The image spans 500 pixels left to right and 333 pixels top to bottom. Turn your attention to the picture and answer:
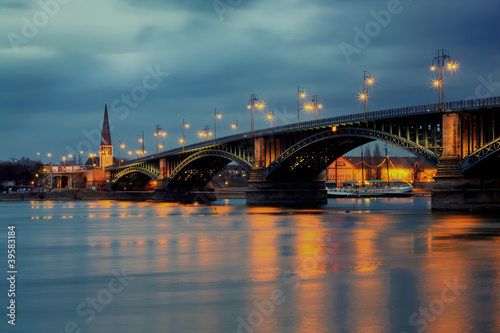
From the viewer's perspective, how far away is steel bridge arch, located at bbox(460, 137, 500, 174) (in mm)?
63541

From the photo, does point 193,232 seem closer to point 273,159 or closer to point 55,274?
point 55,274

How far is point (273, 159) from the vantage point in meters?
100

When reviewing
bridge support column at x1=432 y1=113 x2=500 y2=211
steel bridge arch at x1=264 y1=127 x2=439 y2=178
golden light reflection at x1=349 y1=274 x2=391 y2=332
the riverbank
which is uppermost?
steel bridge arch at x1=264 y1=127 x2=439 y2=178

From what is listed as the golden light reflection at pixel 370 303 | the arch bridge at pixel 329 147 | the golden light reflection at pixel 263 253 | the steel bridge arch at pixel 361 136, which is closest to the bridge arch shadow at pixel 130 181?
the arch bridge at pixel 329 147

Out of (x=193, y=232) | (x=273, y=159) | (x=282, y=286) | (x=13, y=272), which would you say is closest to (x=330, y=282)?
(x=282, y=286)

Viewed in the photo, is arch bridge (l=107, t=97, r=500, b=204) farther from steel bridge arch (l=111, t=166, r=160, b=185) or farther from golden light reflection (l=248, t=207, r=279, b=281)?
golden light reflection (l=248, t=207, r=279, b=281)

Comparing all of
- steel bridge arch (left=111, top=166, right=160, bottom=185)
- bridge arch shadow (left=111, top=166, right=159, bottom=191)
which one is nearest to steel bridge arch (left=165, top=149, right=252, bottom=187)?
steel bridge arch (left=111, top=166, right=160, bottom=185)

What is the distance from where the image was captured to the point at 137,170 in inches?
6156

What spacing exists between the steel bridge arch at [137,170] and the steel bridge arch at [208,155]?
25.9 feet

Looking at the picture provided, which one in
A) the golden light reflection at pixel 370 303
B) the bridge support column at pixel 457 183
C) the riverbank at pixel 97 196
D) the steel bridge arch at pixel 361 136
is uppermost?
the steel bridge arch at pixel 361 136

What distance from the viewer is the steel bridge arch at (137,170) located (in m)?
145

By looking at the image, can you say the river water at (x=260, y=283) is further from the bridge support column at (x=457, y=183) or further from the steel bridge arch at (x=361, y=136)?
the steel bridge arch at (x=361, y=136)

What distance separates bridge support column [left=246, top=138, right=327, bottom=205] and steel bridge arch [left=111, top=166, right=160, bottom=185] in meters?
45.3

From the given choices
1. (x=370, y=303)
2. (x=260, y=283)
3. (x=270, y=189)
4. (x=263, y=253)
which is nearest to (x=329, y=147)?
(x=270, y=189)
